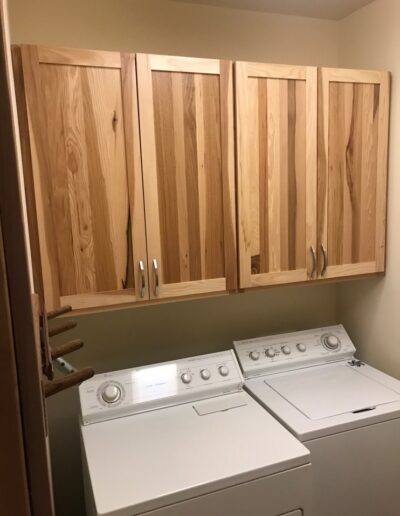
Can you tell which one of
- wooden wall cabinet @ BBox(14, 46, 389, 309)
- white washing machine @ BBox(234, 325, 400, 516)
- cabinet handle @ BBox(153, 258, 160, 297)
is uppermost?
wooden wall cabinet @ BBox(14, 46, 389, 309)

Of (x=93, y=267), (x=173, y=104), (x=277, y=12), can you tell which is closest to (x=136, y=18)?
(x=173, y=104)

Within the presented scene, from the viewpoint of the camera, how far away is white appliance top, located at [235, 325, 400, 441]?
1.53m

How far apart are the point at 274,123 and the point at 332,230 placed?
1.81 feet

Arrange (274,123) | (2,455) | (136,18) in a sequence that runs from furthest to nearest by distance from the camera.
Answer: (136,18), (274,123), (2,455)

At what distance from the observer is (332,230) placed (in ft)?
6.00

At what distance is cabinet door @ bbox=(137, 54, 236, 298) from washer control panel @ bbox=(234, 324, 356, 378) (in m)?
0.46

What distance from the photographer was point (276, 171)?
170 cm

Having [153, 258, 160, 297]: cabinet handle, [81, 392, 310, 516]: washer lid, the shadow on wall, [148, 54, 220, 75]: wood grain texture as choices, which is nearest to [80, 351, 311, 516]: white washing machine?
[81, 392, 310, 516]: washer lid

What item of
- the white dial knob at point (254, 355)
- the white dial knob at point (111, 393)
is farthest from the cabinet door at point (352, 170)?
the white dial knob at point (111, 393)

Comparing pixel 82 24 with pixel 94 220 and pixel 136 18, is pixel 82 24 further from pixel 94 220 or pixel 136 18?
pixel 94 220

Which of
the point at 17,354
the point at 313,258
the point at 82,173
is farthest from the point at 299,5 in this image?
the point at 17,354

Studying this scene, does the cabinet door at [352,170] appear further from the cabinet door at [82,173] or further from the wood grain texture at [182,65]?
the cabinet door at [82,173]

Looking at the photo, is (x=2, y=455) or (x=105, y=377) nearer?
(x=2, y=455)

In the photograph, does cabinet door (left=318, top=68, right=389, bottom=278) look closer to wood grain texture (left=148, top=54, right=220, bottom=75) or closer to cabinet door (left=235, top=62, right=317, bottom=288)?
cabinet door (left=235, top=62, right=317, bottom=288)
